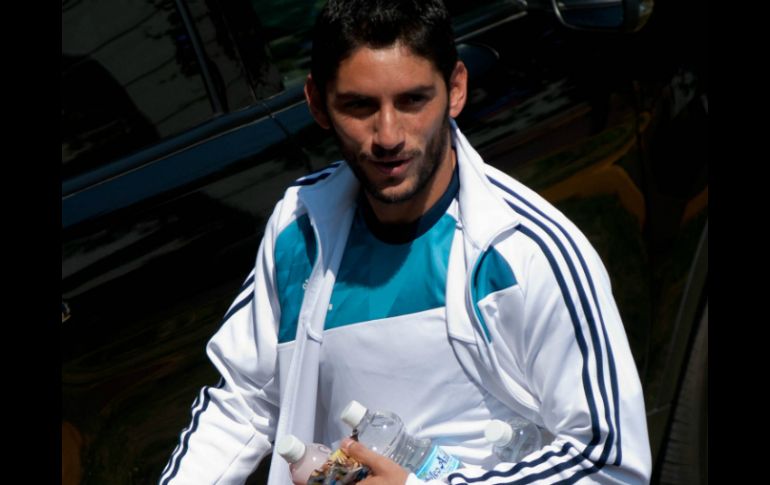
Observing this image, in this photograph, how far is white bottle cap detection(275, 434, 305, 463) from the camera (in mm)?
2336

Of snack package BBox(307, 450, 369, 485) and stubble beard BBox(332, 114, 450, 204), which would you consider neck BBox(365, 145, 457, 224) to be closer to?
stubble beard BBox(332, 114, 450, 204)

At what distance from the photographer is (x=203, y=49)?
3141 millimetres

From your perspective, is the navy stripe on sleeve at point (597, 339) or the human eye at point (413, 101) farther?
the human eye at point (413, 101)

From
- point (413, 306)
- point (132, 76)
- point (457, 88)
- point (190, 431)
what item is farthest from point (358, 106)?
point (132, 76)

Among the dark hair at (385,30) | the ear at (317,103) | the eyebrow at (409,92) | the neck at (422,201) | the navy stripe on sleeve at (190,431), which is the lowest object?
the navy stripe on sleeve at (190,431)

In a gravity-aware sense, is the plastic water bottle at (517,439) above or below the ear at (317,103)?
below

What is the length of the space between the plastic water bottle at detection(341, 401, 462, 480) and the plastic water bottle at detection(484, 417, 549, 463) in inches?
3.2

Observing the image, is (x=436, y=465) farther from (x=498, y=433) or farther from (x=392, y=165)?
(x=392, y=165)

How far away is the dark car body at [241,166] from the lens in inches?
111

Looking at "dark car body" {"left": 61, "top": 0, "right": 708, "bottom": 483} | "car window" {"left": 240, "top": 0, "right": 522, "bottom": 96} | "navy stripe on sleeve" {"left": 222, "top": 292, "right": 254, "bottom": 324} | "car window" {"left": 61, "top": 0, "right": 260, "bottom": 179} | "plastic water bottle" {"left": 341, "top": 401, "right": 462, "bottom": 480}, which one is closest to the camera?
"plastic water bottle" {"left": 341, "top": 401, "right": 462, "bottom": 480}

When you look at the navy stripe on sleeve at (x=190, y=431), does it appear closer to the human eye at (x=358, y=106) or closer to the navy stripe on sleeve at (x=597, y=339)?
the human eye at (x=358, y=106)

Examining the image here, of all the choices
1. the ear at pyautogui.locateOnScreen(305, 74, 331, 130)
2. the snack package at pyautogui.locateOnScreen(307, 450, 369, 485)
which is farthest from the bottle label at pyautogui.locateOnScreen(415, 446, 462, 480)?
the ear at pyautogui.locateOnScreen(305, 74, 331, 130)

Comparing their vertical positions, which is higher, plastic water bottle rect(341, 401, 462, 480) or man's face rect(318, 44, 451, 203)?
man's face rect(318, 44, 451, 203)

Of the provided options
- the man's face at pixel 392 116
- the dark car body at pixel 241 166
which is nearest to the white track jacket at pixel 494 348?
the man's face at pixel 392 116
